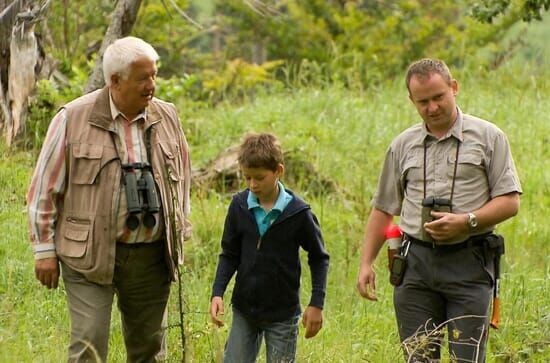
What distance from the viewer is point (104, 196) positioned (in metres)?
5.28

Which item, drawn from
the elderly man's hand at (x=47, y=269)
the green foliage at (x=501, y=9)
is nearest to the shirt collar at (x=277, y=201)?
the elderly man's hand at (x=47, y=269)

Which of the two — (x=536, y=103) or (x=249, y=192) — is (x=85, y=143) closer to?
(x=249, y=192)

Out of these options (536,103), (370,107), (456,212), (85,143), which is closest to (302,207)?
(456,212)

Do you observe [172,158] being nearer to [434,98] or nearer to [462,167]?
[434,98]

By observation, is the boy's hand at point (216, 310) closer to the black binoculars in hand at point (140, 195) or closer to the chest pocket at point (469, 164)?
the black binoculars in hand at point (140, 195)

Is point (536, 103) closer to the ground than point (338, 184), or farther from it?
farther from it

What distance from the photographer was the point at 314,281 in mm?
5609

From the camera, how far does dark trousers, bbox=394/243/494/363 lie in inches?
215

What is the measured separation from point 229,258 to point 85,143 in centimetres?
102

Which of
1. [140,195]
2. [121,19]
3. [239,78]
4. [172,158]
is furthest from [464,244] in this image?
[239,78]

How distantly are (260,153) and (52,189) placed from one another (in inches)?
42.3

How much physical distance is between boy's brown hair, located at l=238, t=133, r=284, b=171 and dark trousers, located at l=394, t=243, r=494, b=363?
902 mm

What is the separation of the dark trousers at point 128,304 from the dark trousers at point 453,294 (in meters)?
1.35

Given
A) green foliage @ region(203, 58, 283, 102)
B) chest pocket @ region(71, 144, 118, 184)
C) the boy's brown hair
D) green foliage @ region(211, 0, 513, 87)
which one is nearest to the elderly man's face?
chest pocket @ region(71, 144, 118, 184)
